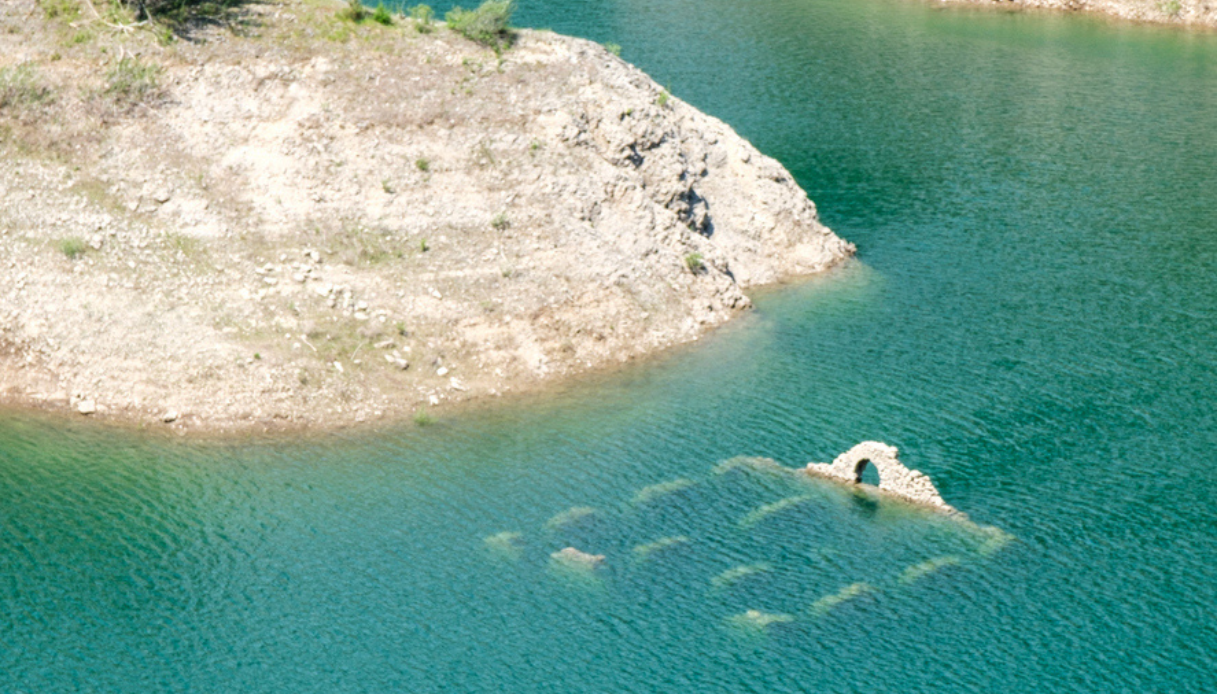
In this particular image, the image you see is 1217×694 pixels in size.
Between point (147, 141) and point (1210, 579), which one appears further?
point (147, 141)

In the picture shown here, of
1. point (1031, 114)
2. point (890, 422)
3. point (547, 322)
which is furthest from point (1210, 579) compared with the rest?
point (1031, 114)

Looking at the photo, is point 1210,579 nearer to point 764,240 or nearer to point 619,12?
point 764,240

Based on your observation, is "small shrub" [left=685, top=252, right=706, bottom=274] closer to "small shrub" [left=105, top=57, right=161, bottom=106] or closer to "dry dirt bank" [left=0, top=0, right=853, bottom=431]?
"dry dirt bank" [left=0, top=0, right=853, bottom=431]

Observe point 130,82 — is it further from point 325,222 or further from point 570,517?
point 570,517

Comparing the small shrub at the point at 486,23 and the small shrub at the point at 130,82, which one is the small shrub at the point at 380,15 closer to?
the small shrub at the point at 486,23

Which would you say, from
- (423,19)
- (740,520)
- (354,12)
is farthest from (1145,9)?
(740,520)

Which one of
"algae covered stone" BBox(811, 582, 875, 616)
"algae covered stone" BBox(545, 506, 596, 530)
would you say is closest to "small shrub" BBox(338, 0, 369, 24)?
"algae covered stone" BBox(545, 506, 596, 530)

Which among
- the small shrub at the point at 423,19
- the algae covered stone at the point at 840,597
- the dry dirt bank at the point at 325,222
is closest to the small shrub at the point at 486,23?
the dry dirt bank at the point at 325,222
